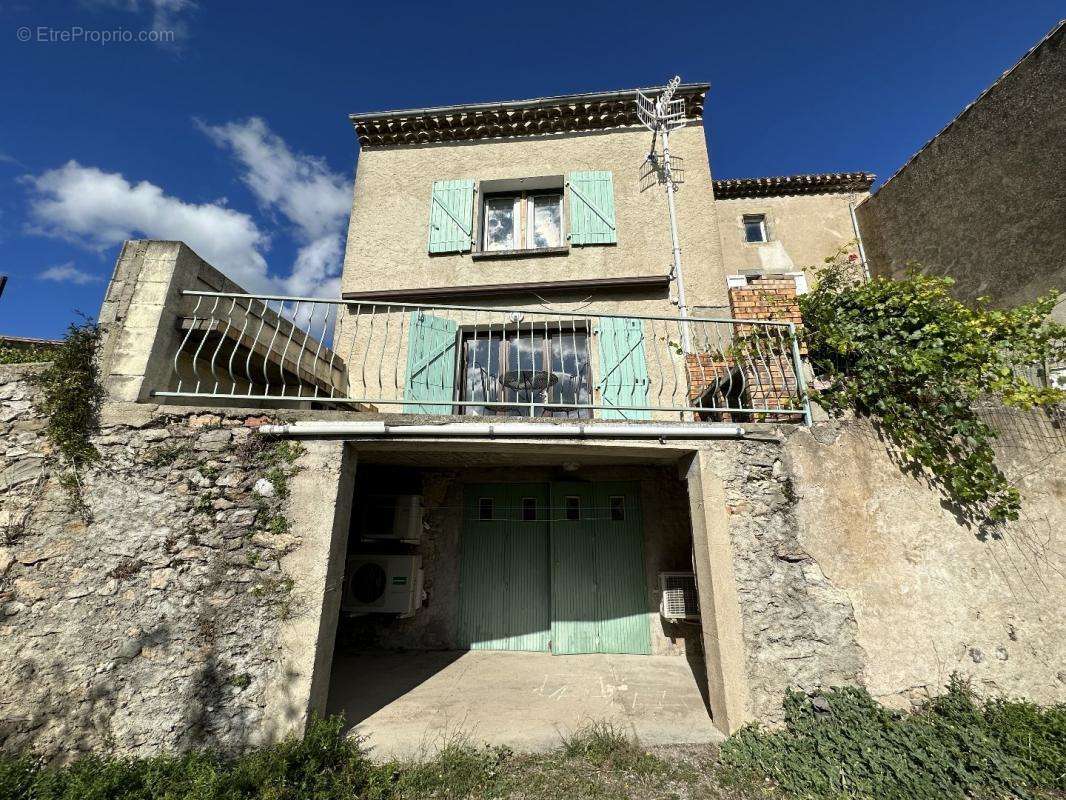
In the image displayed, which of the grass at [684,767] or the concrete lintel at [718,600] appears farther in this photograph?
the concrete lintel at [718,600]

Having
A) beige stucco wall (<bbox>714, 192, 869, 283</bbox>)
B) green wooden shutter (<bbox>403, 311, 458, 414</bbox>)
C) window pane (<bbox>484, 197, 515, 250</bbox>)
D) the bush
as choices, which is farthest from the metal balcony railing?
beige stucco wall (<bbox>714, 192, 869, 283</bbox>)

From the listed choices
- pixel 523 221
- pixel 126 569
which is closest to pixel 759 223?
pixel 523 221

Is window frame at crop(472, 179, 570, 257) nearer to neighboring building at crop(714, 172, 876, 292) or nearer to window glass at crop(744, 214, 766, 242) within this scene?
neighboring building at crop(714, 172, 876, 292)

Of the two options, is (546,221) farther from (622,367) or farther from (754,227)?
(754,227)

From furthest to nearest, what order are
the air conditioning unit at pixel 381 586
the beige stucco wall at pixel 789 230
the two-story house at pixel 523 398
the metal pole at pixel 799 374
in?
the beige stucco wall at pixel 789 230
the air conditioning unit at pixel 381 586
the metal pole at pixel 799 374
the two-story house at pixel 523 398

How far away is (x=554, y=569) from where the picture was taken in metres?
5.70

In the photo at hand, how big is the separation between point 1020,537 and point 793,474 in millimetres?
1780

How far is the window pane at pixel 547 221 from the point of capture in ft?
24.7

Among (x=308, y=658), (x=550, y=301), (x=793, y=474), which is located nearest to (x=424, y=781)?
(x=308, y=658)

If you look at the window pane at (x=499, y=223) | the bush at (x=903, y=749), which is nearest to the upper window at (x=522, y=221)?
the window pane at (x=499, y=223)

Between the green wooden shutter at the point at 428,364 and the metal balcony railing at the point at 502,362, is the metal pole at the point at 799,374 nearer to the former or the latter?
the metal balcony railing at the point at 502,362

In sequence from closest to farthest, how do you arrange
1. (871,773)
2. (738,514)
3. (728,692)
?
(871,773) → (728,692) → (738,514)

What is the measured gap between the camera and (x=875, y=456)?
361cm

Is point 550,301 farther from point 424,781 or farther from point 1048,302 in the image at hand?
point 424,781
